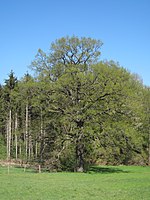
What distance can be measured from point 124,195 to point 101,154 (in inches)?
1356

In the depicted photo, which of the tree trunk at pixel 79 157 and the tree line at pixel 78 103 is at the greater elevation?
the tree line at pixel 78 103

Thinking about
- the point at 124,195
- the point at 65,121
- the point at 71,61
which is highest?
the point at 71,61

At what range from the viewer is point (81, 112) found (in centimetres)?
3672

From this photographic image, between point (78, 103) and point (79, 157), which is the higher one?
point (78, 103)

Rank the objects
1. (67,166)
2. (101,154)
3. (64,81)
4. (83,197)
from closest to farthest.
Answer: (83,197), (64,81), (67,166), (101,154)

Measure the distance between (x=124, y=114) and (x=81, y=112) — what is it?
197 inches

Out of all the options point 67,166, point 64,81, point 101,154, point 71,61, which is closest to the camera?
point 64,81

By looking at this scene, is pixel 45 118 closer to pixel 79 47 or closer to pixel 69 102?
pixel 69 102

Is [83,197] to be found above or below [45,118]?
below

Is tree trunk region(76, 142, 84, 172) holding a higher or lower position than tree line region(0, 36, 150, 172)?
lower

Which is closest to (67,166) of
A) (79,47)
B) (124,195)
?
(79,47)

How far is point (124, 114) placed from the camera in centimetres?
3797

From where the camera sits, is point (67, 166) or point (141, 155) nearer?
point (67, 166)

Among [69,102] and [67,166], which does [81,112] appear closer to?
[69,102]
